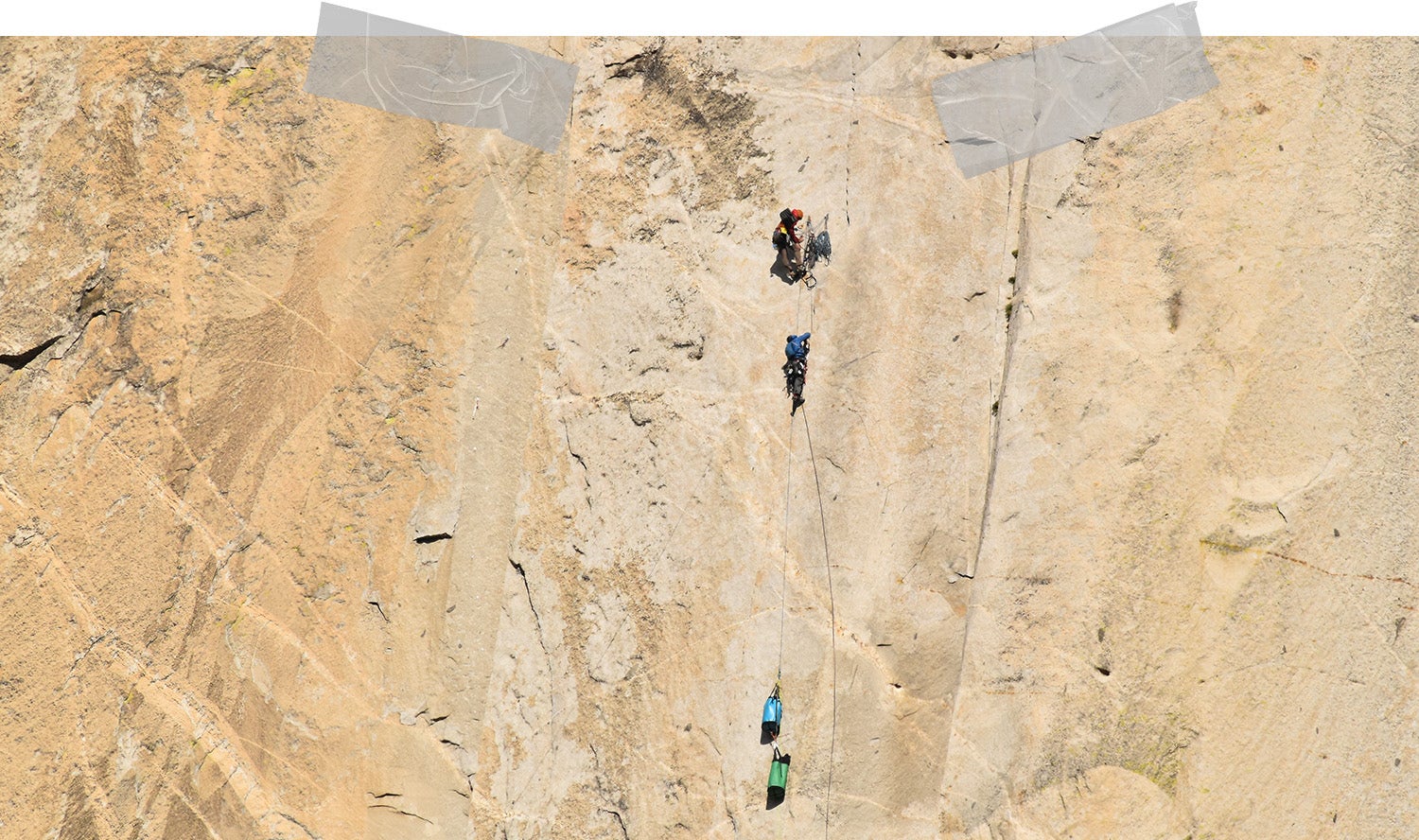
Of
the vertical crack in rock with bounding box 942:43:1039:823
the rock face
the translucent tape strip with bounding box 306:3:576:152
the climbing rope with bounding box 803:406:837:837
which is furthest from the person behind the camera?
the translucent tape strip with bounding box 306:3:576:152

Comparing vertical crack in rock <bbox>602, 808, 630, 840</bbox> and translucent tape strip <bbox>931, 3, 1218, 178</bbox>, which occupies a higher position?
translucent tape strip <bbox>931, 3, 1218, 178</bbox>

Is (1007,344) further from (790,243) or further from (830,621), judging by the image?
(830,621)

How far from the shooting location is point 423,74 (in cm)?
1272

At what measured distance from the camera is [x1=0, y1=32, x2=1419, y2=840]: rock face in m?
11.1

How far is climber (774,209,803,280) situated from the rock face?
1.06 feet

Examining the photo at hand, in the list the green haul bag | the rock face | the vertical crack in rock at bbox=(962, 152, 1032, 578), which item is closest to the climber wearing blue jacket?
the rock face

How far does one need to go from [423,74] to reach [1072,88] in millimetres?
7507

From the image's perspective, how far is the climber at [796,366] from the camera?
11.8 m

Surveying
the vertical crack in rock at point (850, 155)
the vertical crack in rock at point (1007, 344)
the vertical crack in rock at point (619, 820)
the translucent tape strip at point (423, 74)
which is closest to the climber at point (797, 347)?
the vertical crack in rock at point (850, 155)

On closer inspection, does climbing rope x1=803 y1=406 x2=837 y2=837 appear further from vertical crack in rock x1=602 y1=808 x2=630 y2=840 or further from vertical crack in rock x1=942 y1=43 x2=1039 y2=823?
vertical crack in rock x1=602 y1=808 x2=630 y2=840

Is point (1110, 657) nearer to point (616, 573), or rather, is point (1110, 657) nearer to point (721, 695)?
point (721, 695)

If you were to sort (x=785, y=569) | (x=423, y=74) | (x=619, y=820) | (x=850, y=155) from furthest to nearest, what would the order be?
(x=423, y=74), (x=850, y=155), (x=785, y=569), (x=619, y=820)

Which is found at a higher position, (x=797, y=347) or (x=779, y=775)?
(x=797, y=347)

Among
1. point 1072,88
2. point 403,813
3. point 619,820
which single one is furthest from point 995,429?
point 403,813
